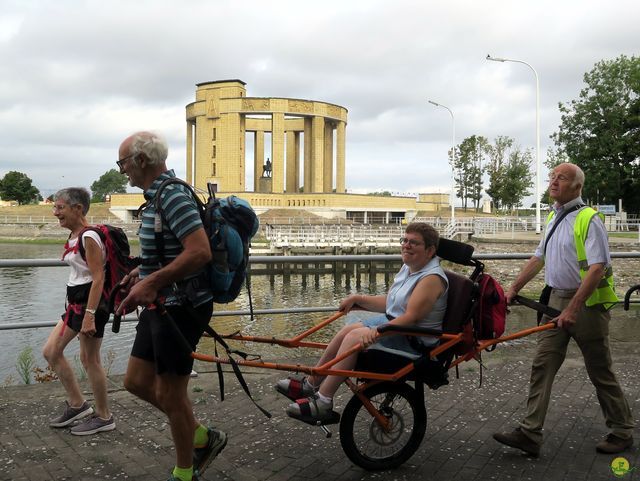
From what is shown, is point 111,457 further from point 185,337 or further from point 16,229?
point 16,229

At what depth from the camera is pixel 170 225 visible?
3.22 meters

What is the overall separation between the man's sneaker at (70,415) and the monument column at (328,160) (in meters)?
81.4

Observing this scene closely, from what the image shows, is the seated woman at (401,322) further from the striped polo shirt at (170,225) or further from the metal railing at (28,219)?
the metal railing at (28,219)

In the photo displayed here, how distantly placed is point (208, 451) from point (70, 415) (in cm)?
143

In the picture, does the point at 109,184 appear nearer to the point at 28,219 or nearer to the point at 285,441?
the point at 28,219

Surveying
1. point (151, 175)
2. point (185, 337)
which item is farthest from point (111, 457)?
point (151, 175)

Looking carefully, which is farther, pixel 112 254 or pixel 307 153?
pixel 307 153

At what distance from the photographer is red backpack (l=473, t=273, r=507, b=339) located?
3.90 metres

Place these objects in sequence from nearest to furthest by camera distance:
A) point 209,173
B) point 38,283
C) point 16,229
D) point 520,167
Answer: point 38,283 < point 520,167 < point 16,229 < point 209,173

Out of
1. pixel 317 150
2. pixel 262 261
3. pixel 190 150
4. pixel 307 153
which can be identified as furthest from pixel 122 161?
pixel 190 150

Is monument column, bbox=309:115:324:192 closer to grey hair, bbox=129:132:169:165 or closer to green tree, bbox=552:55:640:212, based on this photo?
green tree, bbox=552:55:640:212

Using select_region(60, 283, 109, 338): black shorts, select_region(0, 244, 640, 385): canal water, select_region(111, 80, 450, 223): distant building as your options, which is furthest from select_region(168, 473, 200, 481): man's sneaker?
select_region(111, 80, 450, 223): distant building

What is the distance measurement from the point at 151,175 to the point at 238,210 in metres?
0.47

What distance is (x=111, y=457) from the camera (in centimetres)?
408
